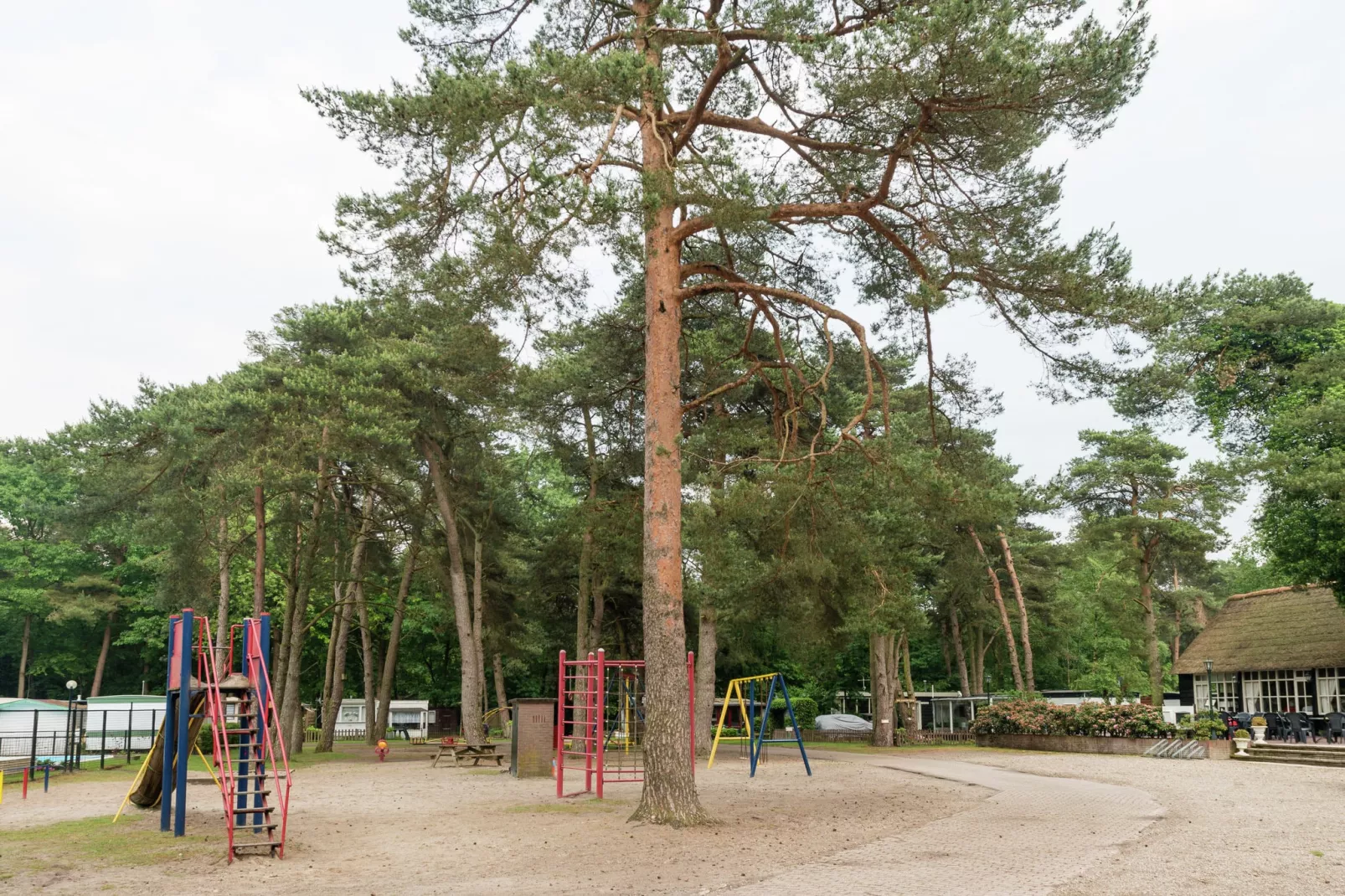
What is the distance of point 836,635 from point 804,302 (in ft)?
47.3

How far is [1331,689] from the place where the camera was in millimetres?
28719

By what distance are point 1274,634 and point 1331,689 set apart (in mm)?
3034

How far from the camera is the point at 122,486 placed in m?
25.5

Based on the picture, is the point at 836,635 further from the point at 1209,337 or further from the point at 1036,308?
the point at 1209,337

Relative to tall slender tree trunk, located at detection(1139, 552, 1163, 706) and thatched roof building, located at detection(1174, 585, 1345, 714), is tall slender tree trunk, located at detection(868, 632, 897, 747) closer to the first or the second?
thatched roof building, located at detection(1174, 585, 1345, 714)

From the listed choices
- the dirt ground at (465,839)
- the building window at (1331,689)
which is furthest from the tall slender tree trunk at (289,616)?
the building window at (1331,689)

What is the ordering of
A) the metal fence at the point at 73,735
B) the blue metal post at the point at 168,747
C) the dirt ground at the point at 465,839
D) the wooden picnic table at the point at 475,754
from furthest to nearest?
1. the metal fence at the point at 73,735
2. the wooden picnic table at the point at 475,754
3. the blue metal post at the point at 168,747
4. the dirt ground at the point at 465,839

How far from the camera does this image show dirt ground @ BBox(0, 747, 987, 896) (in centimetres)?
794

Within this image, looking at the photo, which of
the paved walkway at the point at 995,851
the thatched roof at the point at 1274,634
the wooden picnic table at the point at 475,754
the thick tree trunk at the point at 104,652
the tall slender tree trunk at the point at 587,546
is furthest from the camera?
the thick tree trunk at the point at 104,652

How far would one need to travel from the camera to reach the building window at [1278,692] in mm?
29750

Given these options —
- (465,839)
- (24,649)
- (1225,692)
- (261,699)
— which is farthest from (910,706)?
(24,649)

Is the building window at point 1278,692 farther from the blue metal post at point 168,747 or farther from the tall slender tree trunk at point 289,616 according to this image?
the blue metal post at point 168,747

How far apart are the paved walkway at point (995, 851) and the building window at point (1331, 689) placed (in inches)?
709

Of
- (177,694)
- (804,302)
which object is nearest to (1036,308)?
(804,302)
